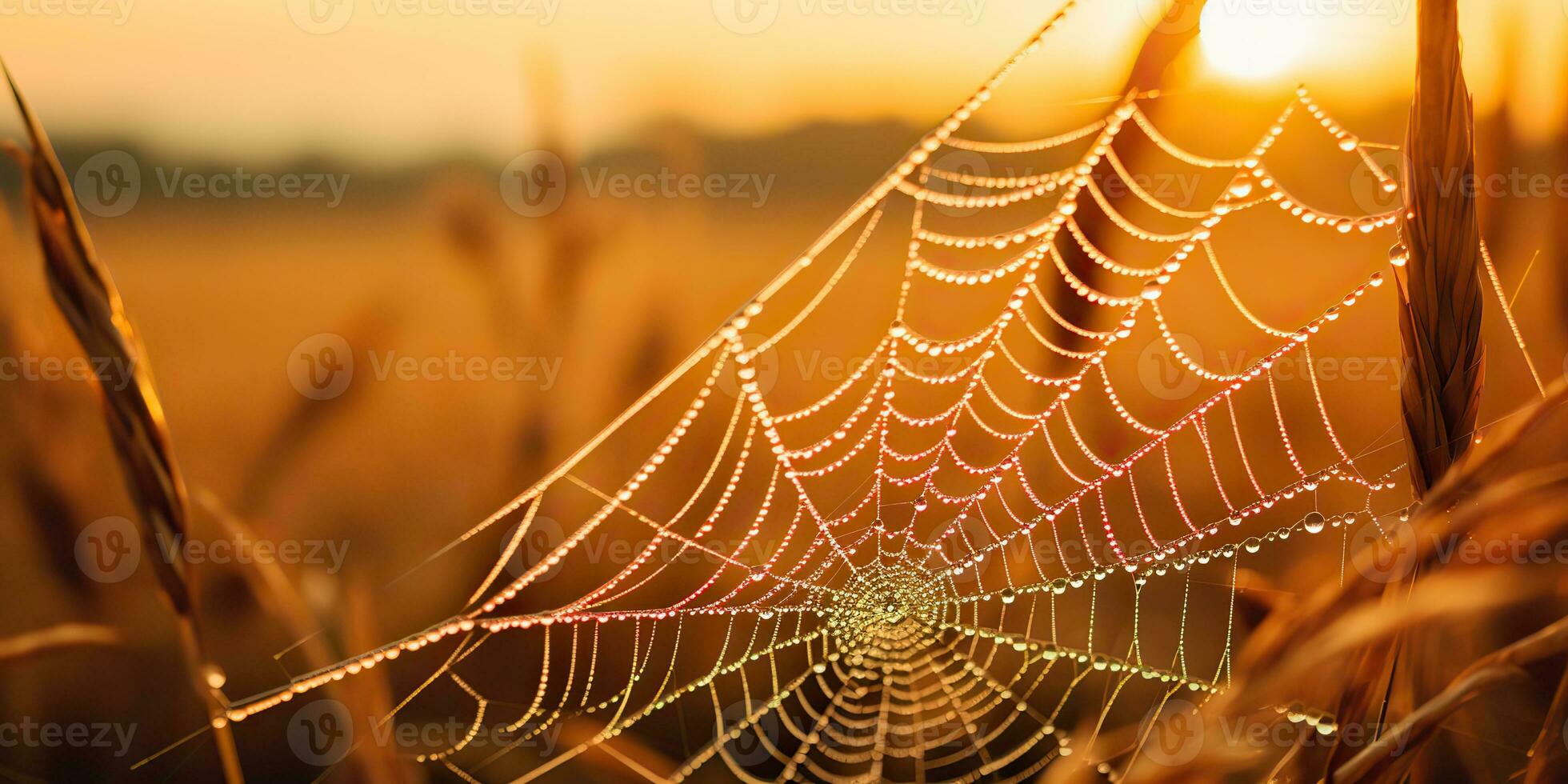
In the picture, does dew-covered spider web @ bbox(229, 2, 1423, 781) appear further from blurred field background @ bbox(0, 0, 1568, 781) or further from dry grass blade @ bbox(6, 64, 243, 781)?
dry grass blade @ bbox(6, 64, 243, 781)

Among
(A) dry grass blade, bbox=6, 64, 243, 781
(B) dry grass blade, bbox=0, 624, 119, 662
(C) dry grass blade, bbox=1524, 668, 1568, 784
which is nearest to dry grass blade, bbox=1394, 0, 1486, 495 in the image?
(C) dry grass blade, bbox=1524, 668, 1568, 784

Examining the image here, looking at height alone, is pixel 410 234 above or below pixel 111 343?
above

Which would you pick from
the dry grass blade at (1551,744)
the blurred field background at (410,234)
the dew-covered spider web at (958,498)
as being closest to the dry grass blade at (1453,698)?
the dry grass blade at (1551,744)

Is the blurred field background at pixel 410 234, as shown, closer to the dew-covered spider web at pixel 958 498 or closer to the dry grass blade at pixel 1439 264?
the dew-covered spider web at pixel 958 498

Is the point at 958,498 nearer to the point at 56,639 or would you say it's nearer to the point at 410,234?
the point at 410,234

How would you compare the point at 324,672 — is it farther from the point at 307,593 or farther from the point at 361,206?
the point at 361,206

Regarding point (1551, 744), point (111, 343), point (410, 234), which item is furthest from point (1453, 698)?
point (410, 234)
